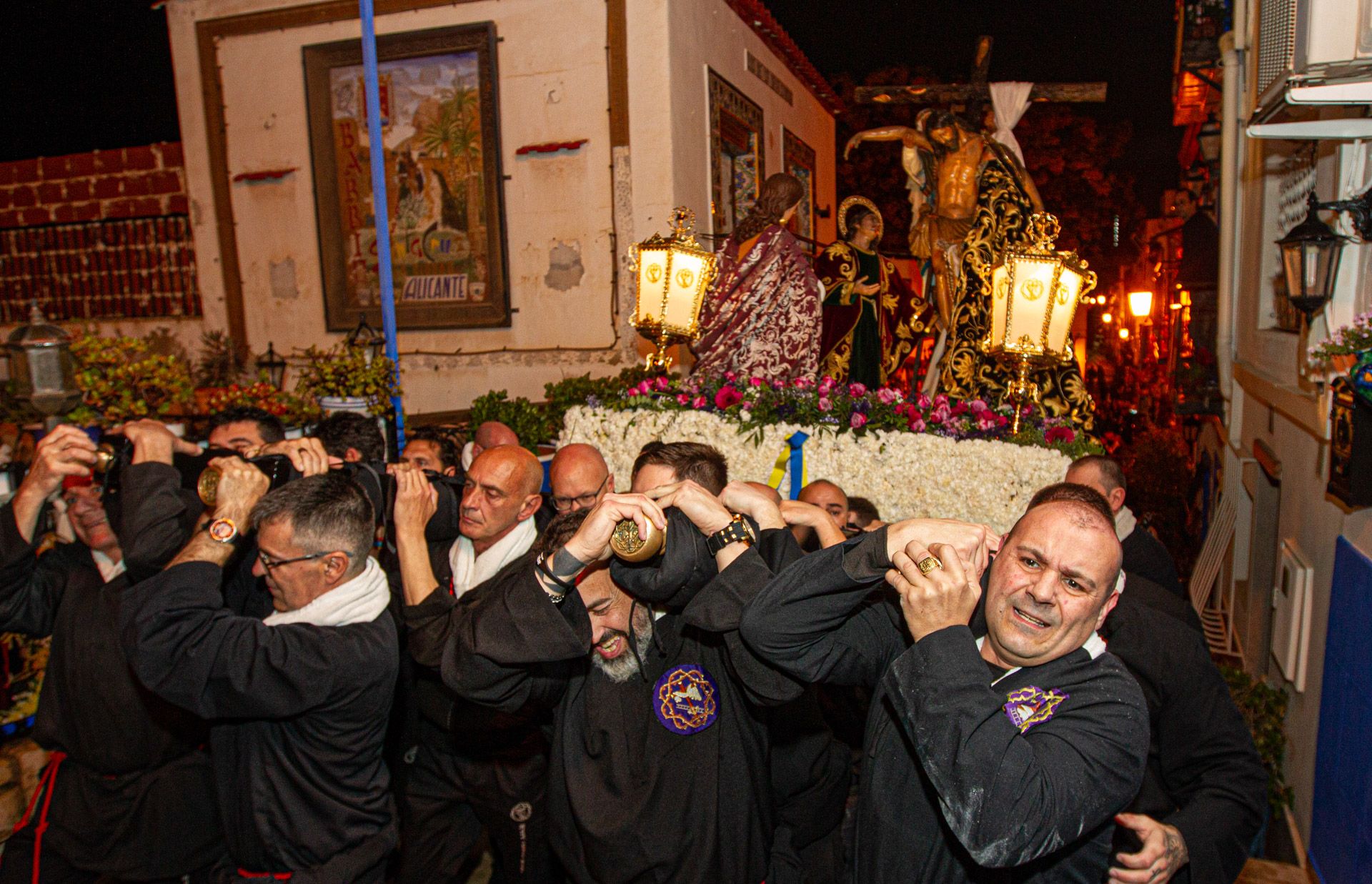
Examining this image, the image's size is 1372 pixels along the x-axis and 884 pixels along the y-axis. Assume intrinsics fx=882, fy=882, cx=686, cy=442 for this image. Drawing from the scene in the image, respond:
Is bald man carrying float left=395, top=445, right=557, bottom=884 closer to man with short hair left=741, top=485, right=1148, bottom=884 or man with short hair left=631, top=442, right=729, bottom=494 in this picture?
man with short hair left=631, top=442, right=729, bottom=494

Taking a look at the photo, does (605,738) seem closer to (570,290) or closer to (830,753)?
(830,753)

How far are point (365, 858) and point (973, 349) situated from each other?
5982mm

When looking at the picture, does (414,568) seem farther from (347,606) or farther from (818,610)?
(818,610)

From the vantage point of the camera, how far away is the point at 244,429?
430 centimetres

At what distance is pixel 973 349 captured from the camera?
23.8 feet

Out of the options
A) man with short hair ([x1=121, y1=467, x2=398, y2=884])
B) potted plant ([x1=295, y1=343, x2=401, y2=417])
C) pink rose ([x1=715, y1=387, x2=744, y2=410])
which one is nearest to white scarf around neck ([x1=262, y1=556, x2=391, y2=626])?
man with short hair ([x1=121, y1=467, x2=398, y2=884])

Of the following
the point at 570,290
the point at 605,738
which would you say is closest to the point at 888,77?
the point at 570,290

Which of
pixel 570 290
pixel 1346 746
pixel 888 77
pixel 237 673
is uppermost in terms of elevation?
pixel 888 77

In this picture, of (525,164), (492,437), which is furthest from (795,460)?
(525,164)

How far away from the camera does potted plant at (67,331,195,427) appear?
5113mm

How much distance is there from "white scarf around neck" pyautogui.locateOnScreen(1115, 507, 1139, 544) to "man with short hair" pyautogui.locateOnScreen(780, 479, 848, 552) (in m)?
1.23

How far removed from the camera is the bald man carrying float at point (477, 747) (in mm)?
3404

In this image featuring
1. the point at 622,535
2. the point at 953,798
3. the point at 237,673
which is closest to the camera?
the point at 953,798

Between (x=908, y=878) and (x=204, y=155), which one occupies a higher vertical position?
(x=204, y=155)
